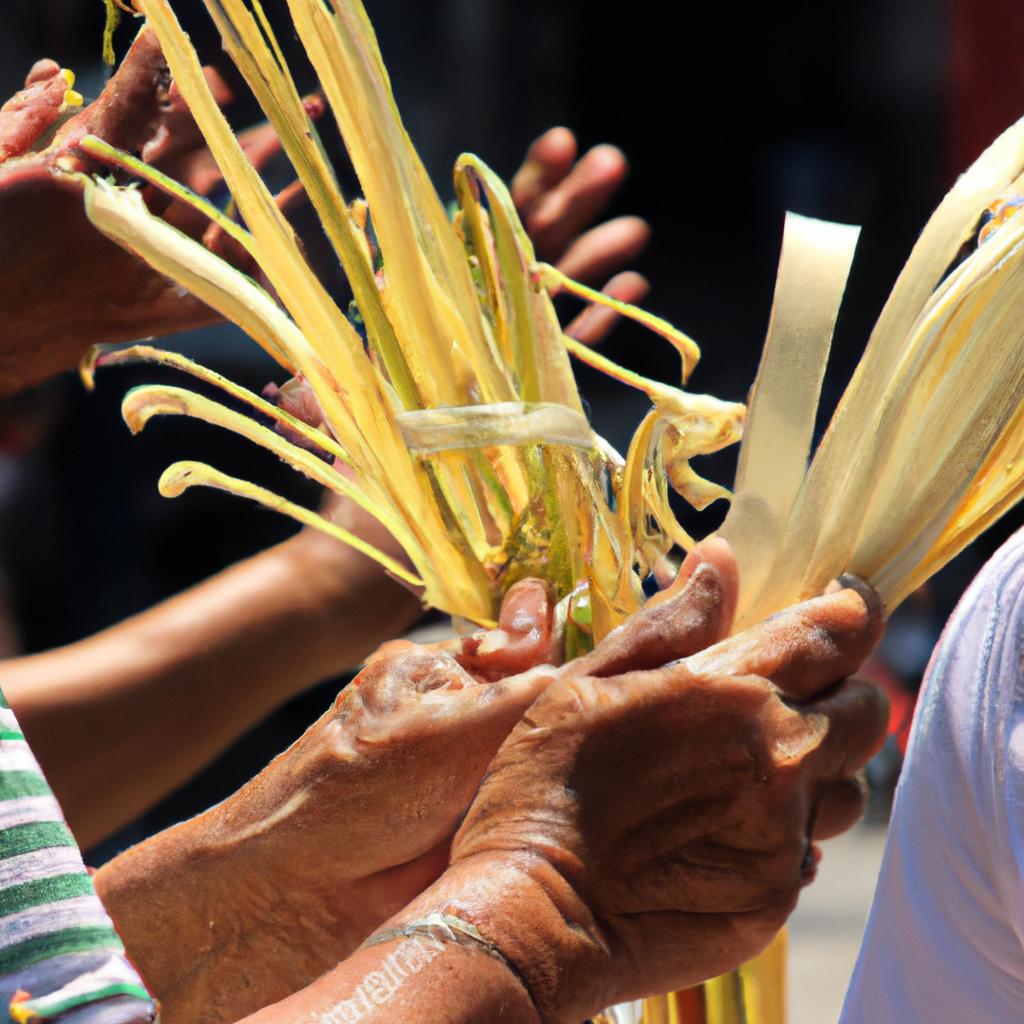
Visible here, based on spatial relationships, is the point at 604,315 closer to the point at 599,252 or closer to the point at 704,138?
the point at 599,252

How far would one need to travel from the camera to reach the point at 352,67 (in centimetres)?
69

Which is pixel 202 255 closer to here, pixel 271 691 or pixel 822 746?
pixel 822 746

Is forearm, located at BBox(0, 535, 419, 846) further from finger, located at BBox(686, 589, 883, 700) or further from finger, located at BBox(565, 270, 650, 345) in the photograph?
finger, located at BBox(686, 589, 883, 700)

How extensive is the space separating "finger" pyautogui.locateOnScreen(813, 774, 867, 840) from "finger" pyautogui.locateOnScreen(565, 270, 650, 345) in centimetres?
51

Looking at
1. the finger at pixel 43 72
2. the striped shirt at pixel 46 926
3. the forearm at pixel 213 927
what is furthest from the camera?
the finger at pixel 43 72

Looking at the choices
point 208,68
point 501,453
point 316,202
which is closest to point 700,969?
point 501,453

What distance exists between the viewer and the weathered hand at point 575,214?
3.52ft

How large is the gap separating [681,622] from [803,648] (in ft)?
0.23

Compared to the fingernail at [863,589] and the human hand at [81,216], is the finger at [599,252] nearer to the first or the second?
the human hand at [81,216]

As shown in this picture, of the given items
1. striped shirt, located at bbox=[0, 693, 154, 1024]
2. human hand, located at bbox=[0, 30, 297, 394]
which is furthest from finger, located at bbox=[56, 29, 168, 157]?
striped shirt, located at bbox=[0, 693, 154, 1024]

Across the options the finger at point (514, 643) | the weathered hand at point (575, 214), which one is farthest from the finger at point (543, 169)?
the finger at point (514, 643)

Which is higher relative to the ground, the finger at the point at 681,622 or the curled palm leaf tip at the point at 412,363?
the curled palm leaf tip at the point at 412,363

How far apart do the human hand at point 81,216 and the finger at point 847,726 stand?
0.51 meters

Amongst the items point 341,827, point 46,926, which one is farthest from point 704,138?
point 46,926
